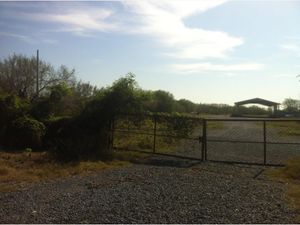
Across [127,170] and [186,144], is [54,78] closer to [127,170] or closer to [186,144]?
[186,144]

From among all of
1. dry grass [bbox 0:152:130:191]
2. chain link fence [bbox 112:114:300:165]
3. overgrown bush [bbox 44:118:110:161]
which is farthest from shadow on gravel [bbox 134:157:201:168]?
overgrown bush [bbox 44:118:110:161]

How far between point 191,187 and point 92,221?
341 centimetres

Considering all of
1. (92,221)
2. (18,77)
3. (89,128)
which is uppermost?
(18,77)

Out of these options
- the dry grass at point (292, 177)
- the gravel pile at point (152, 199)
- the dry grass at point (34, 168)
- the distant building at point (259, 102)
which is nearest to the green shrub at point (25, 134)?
the dry grass at point (34, 168)

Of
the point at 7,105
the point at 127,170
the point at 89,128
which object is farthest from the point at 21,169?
the point at 7,105

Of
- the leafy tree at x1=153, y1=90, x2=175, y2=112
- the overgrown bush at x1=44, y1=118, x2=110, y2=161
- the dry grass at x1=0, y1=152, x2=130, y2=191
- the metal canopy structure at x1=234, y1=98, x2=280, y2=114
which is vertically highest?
the metal canopy structure at x1=234, y1=98, x2=280, y2=114

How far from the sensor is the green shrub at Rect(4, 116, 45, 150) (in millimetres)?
16156

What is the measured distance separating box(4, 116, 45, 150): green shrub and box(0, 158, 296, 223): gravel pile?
5714 millimetres

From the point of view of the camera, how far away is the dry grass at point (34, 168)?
10.3 metres

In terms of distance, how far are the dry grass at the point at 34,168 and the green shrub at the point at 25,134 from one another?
1616 millimetres

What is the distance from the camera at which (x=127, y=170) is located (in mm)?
12078

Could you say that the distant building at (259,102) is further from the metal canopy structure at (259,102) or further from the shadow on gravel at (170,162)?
the shadow on gravel at (170,162)

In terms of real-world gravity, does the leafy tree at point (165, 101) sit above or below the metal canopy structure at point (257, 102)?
below

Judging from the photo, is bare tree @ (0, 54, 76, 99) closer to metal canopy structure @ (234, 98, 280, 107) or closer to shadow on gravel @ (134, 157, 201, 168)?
shadow on gravel @ (134, 157, 201, 168)
